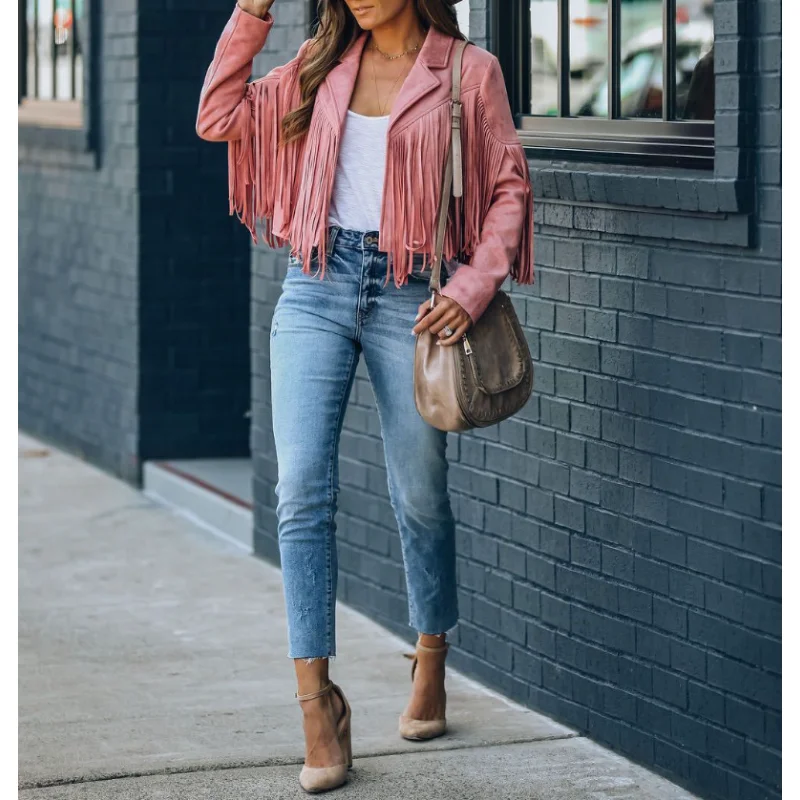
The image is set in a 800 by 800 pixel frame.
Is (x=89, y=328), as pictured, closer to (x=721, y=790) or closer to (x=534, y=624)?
(x=534, y=624)

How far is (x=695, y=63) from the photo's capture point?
4.43 meters

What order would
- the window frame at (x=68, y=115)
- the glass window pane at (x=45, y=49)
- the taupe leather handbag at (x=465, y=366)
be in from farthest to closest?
the glass window pane at (x=45, y=49)
the window frame at (x=68, y=115)
the taupe leather handbag at (x=465, y=366)

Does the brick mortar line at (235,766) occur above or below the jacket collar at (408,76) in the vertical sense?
below

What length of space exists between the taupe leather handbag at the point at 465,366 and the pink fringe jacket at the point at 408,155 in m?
0.04

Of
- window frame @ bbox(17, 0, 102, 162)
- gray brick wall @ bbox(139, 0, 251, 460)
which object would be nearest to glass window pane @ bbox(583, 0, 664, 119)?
gray brick wall @ bbox(139, 0, 251, 460)

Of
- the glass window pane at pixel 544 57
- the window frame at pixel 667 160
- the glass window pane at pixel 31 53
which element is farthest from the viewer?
the glass window pane at pixel 31 53

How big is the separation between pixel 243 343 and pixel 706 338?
4.87 m

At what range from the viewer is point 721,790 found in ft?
14.0

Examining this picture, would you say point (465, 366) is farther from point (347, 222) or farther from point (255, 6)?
point (255, 6)

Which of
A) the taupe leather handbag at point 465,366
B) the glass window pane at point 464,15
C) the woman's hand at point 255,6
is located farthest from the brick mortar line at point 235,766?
the glass window pane at point 464,15

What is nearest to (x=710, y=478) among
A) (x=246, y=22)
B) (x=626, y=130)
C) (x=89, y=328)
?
(x=626, y=130)

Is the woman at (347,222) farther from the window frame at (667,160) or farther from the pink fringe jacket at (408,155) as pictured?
the window frame at (667,160)

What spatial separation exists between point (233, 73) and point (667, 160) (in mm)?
1136

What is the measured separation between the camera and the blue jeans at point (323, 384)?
4.40 metres
